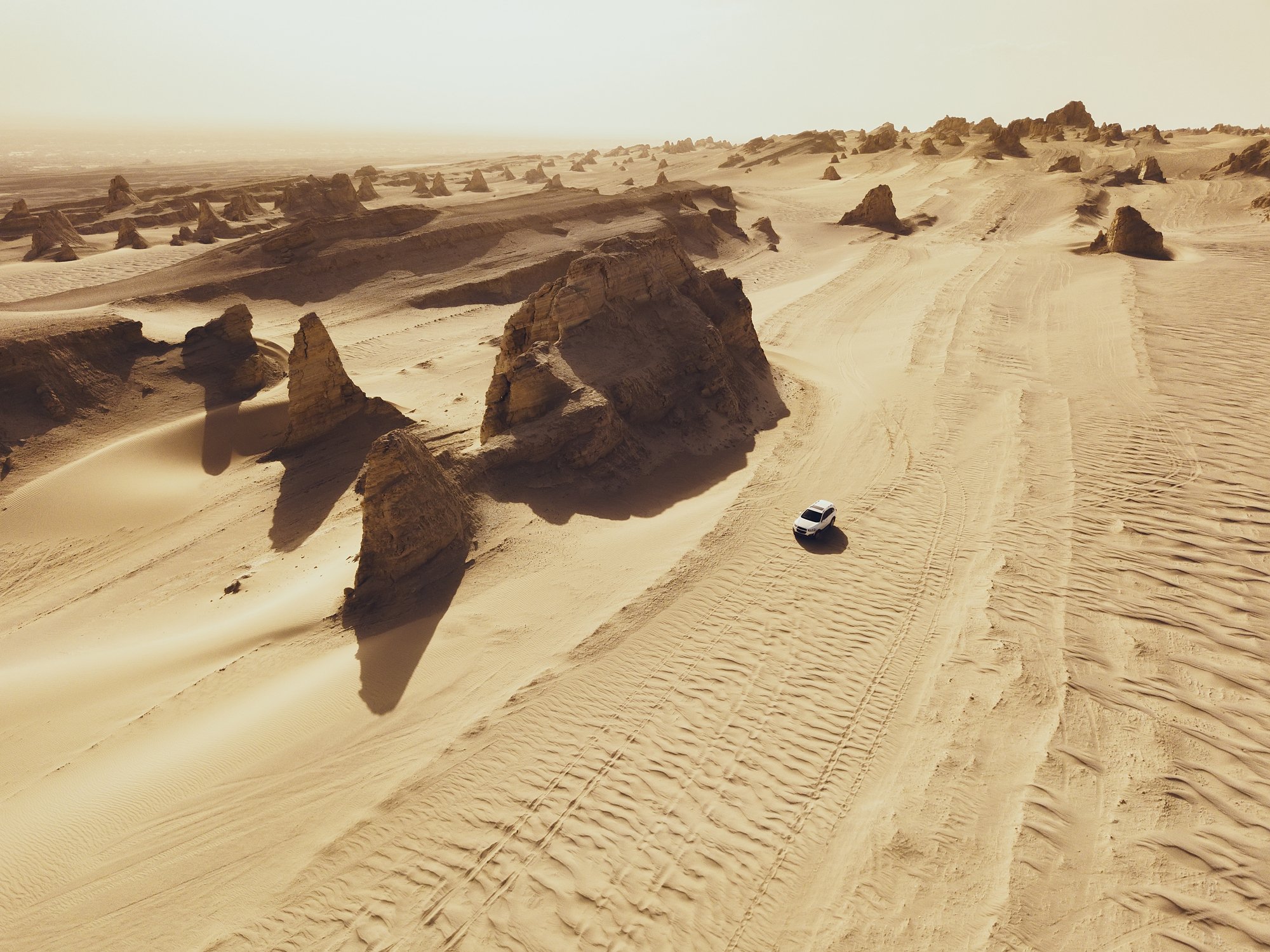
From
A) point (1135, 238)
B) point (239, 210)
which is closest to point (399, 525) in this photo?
point (1135, 238)

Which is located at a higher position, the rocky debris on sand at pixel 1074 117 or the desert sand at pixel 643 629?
the rocky debris on sand at pixel 1074 117

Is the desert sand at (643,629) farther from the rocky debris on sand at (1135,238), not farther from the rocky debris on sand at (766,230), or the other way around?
the rocky debris on sand at (766,230)

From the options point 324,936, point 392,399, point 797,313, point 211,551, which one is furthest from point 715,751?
point 797,313

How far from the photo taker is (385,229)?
30406 mm

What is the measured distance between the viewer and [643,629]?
934cm

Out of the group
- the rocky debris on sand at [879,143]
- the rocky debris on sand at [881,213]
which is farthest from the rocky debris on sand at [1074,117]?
the rocky debris on sand at [881,213]

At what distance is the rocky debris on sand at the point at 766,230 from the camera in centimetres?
3784

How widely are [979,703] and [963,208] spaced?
1616 inches

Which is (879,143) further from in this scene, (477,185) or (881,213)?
(477,185)

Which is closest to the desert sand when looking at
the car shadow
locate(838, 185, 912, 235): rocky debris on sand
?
the car shadow

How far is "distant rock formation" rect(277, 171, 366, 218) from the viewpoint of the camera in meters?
39.3

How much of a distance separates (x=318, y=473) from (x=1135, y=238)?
30.7 meters

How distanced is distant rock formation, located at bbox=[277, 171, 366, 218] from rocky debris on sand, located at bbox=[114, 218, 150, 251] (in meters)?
8.02

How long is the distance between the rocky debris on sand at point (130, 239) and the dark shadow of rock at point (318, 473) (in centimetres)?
2713
